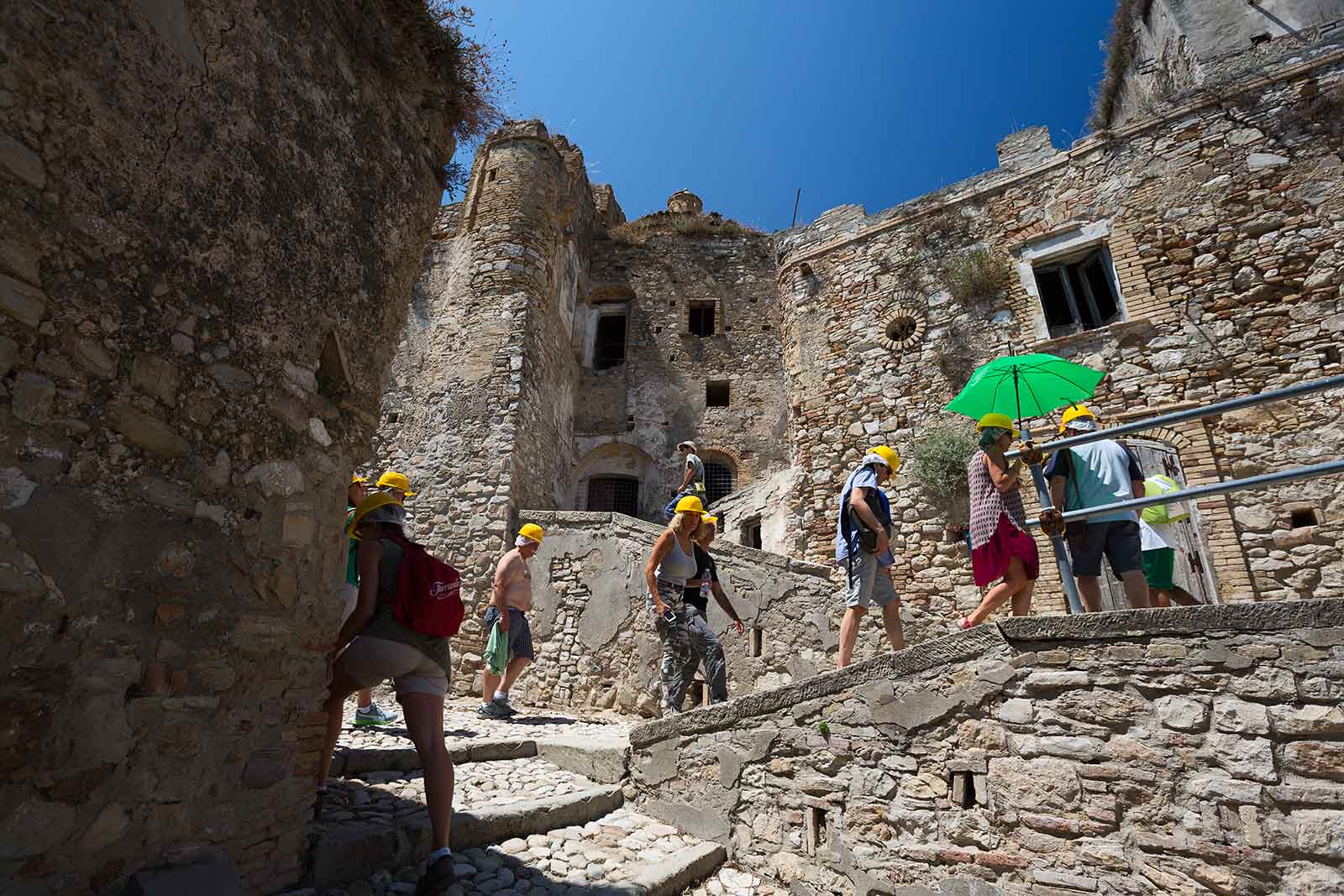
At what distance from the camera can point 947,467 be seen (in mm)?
9320

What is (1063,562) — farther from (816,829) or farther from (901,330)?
(901,330)

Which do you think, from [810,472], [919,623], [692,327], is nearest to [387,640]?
[919,623]

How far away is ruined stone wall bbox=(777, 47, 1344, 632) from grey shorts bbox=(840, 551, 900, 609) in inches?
120

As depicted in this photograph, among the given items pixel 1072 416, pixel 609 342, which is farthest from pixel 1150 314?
pixel 609 342

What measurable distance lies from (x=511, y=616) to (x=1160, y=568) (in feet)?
17.4

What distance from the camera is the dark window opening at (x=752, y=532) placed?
12.7 meters

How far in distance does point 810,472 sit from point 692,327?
6.74 metres

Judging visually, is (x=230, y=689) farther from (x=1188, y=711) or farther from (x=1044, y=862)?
(x=1188, y=711)

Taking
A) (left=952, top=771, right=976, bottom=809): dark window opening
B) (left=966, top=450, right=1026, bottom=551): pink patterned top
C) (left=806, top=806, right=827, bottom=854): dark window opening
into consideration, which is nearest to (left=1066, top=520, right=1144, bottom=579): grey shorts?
(left=966, top=450, right=1026, bottom=551): pink patterned top

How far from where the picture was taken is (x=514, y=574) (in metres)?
6.30

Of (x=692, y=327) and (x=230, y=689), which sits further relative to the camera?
(x=692, y=327)

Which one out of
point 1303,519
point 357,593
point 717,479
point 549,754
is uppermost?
point 717,479

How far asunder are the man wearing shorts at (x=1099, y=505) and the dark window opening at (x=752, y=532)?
8.06 meters

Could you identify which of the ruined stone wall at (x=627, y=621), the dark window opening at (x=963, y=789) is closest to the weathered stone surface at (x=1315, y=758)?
the dark window opening at (x=963, y=789)
